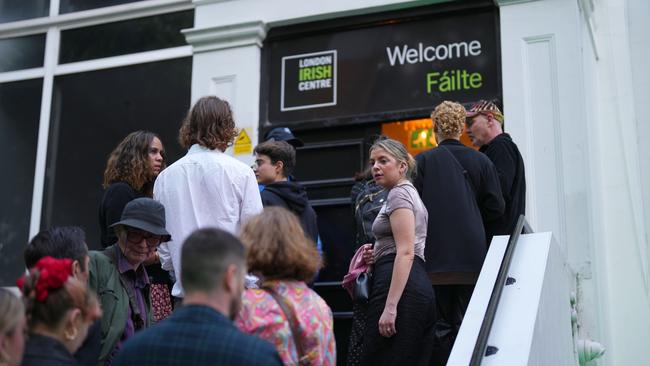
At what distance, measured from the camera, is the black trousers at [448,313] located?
475cm

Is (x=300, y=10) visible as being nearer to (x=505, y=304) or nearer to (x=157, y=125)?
(x=157, y=125)

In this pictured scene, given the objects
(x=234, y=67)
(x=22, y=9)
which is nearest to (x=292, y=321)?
(x=234, y=67)

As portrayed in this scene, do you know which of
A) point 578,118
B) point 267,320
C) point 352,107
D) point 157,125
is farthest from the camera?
point 157,125

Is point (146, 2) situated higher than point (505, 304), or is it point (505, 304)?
point (146, 2)

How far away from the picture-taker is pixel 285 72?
8.09 m

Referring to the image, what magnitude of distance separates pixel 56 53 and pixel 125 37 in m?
0.87

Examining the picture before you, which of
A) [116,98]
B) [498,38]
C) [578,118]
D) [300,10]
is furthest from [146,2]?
[578,118]

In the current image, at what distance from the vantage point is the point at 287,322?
298 centimetres

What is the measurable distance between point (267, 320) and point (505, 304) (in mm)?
1930

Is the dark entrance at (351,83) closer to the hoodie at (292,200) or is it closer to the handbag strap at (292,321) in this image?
the hoodie at (292,200)

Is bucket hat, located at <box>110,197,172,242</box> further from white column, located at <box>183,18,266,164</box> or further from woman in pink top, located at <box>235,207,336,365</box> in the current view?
white column, located at <box>183,18,266,164</box>

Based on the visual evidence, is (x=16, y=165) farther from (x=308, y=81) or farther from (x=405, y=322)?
(x=405, y=322)

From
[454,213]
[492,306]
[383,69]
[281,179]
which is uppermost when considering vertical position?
[383,69]

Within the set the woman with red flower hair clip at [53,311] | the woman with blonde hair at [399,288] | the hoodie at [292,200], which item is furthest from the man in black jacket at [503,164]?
the woman with red flower hair clip at [53,311]
